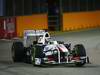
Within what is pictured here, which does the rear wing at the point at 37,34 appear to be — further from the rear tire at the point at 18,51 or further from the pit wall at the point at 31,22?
the pit wall at the point at 31,22

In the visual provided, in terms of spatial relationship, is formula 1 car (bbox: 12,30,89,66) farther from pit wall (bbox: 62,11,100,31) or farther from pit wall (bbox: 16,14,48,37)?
pit wall (bbox: 62,11,100,31)

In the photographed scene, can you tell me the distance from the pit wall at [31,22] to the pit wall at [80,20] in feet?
5.27

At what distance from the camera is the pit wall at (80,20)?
35.1 meters

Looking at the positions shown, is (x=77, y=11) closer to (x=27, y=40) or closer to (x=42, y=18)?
(x=42, y=18)

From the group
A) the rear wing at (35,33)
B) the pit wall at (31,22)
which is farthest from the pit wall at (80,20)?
the rear wing at (35,33)

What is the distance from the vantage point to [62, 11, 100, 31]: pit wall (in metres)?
35.1

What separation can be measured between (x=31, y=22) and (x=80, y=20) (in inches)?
166

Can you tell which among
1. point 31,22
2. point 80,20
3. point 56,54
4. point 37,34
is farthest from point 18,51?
point 80,20

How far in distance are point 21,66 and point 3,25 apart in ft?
52.2

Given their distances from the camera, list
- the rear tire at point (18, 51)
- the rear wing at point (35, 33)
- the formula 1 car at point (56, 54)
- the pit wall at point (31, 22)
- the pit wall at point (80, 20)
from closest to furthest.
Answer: the formula 1 car at point (56, 54), the rear tire at point (18, 51), the rear wing at point (35, 33), the pit wall at point (31, 22), the pit wall at point (80, 20)

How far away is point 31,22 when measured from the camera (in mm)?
33719

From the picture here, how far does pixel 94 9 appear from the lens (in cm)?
3956

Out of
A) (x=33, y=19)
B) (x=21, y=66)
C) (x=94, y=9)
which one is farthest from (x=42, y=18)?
(x=21, y=66)

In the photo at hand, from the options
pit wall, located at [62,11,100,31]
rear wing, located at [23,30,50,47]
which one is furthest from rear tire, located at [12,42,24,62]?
pit wall, located at [62,11,100,31]
